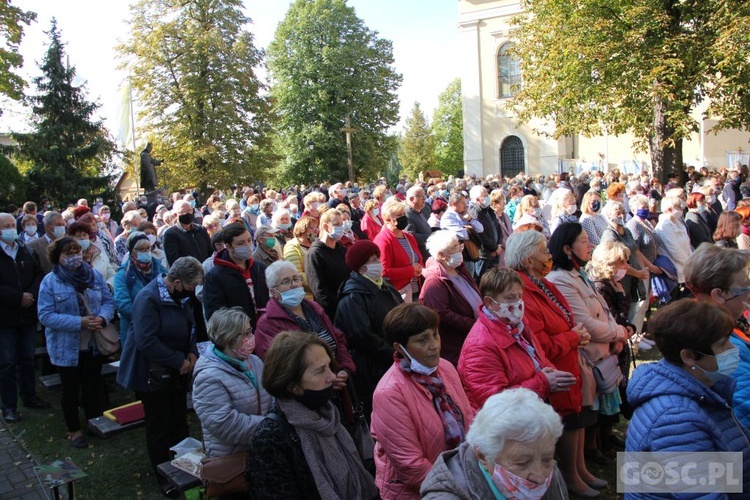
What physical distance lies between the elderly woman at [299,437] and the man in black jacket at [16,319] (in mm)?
4546

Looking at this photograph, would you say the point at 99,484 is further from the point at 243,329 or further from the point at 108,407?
the point at 243,329

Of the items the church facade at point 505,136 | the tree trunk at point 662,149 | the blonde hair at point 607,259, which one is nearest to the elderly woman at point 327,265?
the blonde hair at point 607,259

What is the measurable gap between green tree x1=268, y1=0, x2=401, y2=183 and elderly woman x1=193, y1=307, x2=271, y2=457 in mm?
36453

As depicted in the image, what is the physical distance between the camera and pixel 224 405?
371 centimetres

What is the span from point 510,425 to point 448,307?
267 centimetres

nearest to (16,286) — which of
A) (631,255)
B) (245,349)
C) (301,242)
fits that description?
(301,242)

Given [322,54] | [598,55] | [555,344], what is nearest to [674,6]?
[598,55]

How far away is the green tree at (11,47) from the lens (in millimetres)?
22500

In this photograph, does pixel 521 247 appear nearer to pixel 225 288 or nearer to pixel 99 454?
pixel 225 288

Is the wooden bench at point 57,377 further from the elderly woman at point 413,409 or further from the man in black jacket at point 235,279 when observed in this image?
the elderly woman at point 413,409

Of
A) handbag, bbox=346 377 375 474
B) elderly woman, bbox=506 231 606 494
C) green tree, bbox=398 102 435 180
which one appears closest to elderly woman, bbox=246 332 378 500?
handbag, bbox=346 377 375 474

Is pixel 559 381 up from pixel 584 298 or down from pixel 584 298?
down

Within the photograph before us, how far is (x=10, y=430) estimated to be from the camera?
6.17m

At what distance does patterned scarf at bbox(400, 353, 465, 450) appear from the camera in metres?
3.25
